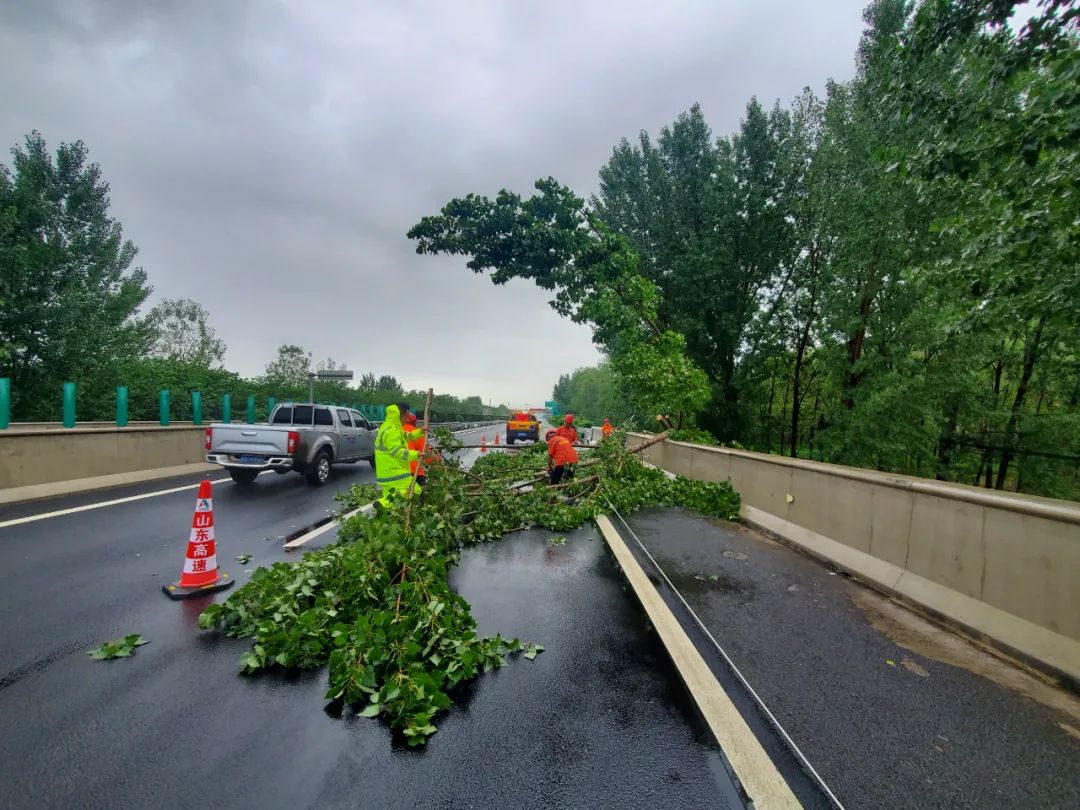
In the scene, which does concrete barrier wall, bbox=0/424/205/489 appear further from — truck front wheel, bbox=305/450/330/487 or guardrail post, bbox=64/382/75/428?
truck front wheel, bbox=305/450/330/487

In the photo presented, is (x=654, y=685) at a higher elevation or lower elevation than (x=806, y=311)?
lower

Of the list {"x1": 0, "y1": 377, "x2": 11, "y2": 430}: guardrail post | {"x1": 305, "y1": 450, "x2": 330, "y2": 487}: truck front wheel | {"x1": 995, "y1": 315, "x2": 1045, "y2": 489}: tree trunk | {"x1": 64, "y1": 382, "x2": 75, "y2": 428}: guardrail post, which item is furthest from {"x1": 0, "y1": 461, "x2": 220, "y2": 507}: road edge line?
{"x1": 995, "y1": 315, "x2": 1045, "y2": 489}: tree trunk

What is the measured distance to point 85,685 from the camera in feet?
9.67

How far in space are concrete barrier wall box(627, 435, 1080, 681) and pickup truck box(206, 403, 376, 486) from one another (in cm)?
979

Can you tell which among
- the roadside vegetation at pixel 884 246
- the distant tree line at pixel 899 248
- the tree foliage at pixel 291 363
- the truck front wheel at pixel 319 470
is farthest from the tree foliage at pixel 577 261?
the tree foliage at pixel 291 363

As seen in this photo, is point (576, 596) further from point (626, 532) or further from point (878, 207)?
point (878, 207)

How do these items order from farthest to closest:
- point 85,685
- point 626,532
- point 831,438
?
point 831,438 → point 626,532 → point 85,685

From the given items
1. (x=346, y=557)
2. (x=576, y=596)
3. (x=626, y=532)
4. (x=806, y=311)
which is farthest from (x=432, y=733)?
(x=806, y=311)

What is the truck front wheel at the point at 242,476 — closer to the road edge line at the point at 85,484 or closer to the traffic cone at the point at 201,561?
the road edge line at the point at 85,484

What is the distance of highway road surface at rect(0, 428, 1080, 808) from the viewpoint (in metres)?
2.18

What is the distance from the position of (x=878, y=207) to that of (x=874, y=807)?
17012 millimetres

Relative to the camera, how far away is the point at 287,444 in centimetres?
1062

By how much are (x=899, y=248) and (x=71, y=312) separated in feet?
103

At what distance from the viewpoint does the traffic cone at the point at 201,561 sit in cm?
458
